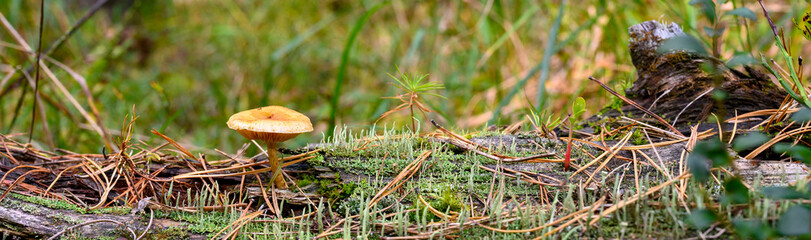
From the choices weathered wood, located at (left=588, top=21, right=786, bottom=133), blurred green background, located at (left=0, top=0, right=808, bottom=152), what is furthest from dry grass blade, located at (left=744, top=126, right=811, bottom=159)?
blurred green background, located at (left=0, top=0, right=808, bottom=152)

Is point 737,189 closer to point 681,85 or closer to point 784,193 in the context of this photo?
point 784,193

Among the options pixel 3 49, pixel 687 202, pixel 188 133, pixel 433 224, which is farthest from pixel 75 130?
pixel 687 202

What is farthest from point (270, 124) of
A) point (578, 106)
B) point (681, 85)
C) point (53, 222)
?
point (681, 85)

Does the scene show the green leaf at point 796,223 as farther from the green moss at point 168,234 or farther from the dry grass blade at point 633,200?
the green moss at point 168,234

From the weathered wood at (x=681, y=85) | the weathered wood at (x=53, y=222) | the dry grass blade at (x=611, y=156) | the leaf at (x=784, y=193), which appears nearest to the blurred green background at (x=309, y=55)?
the weathered wood at (x=681, y=85)

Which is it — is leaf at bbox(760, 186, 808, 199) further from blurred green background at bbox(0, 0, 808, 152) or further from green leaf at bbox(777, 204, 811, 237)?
blurred green background at bbox(0, 0, 808, 152)

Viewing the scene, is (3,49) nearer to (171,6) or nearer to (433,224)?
(171,6)
